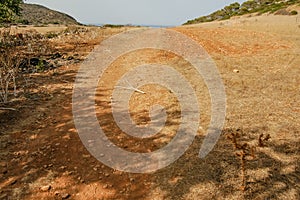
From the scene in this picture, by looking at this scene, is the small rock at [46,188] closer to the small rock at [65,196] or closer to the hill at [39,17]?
the small rock at [65,196]

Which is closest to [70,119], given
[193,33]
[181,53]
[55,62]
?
[55,62]

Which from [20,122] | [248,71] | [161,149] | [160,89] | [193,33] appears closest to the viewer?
[161,149]

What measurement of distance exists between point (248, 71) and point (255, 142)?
3829mm

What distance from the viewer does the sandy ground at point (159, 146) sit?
Result: 3.15 metres

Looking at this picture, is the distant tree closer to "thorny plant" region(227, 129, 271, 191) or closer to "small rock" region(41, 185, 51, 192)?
"small rock" region(41, 185, 51, 192)

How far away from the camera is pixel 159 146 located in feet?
13.0

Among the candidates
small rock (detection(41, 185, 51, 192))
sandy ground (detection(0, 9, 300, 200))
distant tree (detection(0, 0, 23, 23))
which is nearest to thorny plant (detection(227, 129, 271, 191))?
sandy ground (detection(0, 9, 300, 200))

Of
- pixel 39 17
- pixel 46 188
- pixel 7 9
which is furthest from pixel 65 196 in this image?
pixel 39 17

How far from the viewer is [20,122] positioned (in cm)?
469

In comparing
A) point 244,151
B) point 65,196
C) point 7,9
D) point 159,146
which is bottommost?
point 65,196

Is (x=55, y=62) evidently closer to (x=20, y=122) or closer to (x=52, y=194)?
(x=20, y=122)

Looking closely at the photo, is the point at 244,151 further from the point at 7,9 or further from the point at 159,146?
the point at 7,9

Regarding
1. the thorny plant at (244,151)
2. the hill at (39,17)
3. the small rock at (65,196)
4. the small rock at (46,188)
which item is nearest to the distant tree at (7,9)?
the small rock at (46,188)

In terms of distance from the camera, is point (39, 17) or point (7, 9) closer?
point (7, 9)
